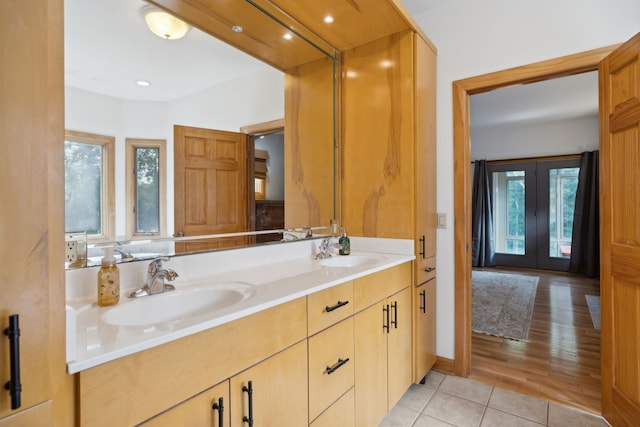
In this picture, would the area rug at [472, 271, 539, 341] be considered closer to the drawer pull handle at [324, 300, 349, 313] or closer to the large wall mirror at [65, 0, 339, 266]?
the large wall mirror at [65, 0, 339, 266]

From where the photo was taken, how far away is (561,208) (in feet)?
18.3

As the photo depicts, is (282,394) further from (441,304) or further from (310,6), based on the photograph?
(310,6)

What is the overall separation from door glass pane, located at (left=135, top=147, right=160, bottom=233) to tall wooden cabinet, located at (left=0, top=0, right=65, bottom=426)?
692 millimetres

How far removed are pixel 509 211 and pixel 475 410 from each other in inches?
202

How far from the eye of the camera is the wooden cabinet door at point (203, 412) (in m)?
0.78

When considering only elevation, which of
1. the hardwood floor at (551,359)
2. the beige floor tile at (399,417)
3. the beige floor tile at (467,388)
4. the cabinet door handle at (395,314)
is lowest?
the beige floor tile at (399,417)

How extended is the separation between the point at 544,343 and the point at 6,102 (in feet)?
11.4

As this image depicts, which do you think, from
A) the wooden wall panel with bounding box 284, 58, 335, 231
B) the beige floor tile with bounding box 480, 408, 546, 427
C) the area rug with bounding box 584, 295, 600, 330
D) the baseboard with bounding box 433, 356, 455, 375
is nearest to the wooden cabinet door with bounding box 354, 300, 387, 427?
the beige floor tile with bounding box 480, 408, 546, 427

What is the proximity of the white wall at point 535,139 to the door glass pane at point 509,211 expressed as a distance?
41 centimetres

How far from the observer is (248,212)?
1.70 meters

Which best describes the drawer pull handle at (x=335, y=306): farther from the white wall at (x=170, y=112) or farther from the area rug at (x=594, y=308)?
the area rug at (x=594, y=308)

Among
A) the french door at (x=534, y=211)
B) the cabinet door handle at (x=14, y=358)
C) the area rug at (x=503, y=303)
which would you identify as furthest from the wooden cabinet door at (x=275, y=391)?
the french door at (x=534, y=211)

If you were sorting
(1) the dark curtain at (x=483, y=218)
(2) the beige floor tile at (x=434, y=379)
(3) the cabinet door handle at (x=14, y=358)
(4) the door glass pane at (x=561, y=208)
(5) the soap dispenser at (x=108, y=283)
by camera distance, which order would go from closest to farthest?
(3) the cabinet door handle at (x=14, y=358) < (5) the soap dispenser at (x=108, y=283) < (2) the beige floor tile at (x=434, y=379) < (4) the door glass pane at (x=561, y=208) < (1) the dark curtain at (x=483, y=218)

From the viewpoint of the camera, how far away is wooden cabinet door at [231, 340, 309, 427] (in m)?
0.95
